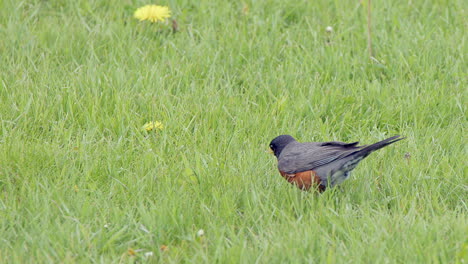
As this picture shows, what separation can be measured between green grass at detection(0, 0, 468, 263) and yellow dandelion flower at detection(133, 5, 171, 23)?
0.37 feet

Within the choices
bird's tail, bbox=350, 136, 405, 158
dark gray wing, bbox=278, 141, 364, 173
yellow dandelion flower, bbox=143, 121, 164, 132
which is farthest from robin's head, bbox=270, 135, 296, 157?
yellow dandelion flower, bbox=143, 121, 164, 132

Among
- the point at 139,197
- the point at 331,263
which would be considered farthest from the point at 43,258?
the point at 331,263

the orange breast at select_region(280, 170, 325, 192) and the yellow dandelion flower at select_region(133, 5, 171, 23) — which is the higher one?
the yellow dandelion flower at select_region(133, 5, 171, 23)

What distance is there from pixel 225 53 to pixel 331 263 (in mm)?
3028

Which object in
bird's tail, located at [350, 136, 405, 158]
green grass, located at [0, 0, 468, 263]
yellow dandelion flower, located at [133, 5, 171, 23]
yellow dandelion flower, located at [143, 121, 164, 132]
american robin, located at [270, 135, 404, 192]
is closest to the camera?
green grass, located at [0, 0, 468, 263]

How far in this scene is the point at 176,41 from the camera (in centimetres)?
641

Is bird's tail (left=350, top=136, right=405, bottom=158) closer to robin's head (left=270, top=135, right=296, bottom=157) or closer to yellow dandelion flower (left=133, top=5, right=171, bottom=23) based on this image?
robin's head (left=270, top=135, right=296, bottom=157)

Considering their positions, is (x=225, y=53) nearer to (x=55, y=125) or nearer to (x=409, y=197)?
(x=55, y=125)

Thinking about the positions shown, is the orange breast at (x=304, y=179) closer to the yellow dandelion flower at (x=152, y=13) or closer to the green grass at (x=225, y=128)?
the green grass at (x=225, y=128)

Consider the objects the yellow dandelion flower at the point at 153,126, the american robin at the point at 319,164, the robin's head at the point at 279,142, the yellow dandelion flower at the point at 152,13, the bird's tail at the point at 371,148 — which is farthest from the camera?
the yellow dandelion flower at the point at 152,13

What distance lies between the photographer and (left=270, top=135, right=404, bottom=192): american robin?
4305 millimetres

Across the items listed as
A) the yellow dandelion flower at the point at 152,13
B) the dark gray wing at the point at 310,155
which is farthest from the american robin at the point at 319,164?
the yellow dandelion flower at the point at 152,13

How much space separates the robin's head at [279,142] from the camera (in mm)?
4660

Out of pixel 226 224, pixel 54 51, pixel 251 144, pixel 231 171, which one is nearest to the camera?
pixel 226 224
